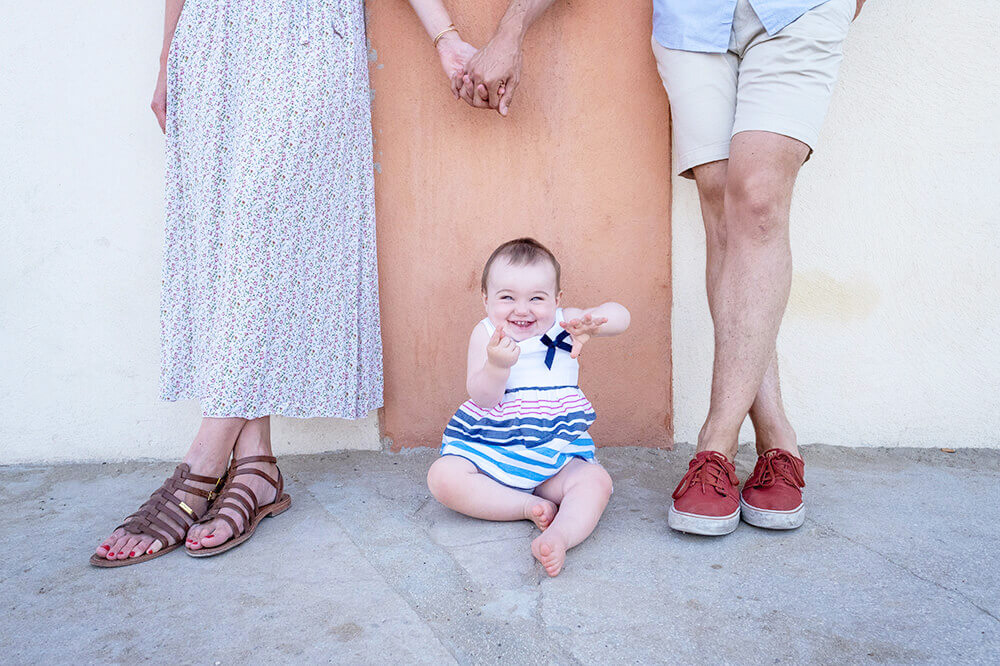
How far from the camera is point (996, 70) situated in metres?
Result: 2.21

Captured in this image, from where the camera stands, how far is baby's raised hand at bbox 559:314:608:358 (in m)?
1.74

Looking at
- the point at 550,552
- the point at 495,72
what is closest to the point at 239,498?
the point at 550,552

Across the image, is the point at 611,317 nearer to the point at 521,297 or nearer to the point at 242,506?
the point at 521,297

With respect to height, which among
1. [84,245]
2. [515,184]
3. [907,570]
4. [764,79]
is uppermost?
[764,79]

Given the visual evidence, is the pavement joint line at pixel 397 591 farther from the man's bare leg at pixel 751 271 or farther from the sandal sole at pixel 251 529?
the man's bare leg at pixel 751 271

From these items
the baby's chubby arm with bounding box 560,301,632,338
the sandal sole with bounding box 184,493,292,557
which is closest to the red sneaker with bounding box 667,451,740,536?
the baby's chubby arm with bounding box 560,301,632,338

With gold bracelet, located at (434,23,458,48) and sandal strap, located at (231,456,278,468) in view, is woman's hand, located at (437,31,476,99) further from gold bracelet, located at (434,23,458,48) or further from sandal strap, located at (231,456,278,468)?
sandal strap, located at (231,456,278,468)

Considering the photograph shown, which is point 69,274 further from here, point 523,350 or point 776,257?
point 776,257

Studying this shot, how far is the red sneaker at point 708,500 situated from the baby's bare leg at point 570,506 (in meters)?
0.17

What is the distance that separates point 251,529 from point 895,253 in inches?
79.7

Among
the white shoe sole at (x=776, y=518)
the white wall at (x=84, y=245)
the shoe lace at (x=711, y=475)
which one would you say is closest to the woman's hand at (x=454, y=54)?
the white wall at (x=84, y=245)

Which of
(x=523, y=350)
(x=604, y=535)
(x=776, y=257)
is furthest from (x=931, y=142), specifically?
(x=604, y=535)

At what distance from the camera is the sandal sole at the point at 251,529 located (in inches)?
59.9

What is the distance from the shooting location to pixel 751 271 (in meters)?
1.68
